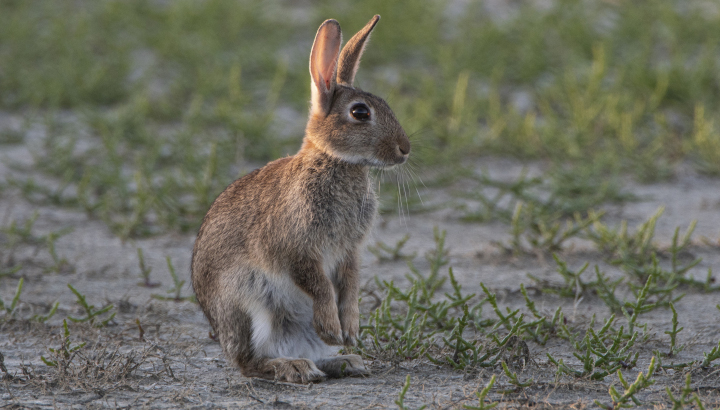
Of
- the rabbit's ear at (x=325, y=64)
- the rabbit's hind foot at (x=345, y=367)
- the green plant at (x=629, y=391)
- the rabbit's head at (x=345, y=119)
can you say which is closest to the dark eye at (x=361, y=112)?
the rabbit's head at (x=345, y=119)

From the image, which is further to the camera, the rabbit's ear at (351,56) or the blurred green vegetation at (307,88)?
the blurred green vegetation at (307,88)

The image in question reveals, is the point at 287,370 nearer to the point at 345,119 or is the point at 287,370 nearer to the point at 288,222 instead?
the point at 288,222

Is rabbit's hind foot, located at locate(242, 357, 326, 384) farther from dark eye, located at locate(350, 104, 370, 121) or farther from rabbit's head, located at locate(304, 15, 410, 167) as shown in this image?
dark eye, located at locate(350, 104, 370, 121)

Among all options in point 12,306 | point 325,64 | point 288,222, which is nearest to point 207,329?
point 12,306

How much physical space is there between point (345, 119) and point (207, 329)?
131 centimetres

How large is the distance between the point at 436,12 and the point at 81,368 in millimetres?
7341

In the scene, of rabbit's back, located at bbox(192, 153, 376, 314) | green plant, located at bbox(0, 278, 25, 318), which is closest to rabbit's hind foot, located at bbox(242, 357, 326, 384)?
rabbit's back, located at bbox(192, 153, 376, 314)

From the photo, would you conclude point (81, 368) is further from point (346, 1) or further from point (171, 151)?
point (346, 1)

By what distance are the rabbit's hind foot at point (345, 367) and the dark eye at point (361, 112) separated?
38.6 inches

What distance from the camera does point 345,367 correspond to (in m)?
3.37

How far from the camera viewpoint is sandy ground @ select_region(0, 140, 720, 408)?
10.2ft

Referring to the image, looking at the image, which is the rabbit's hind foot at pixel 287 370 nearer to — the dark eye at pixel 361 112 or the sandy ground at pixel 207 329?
the sandy ground at pixel 207 329

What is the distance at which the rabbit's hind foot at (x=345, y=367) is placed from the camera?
338 centimetres

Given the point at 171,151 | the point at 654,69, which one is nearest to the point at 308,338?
the point at 171,151
